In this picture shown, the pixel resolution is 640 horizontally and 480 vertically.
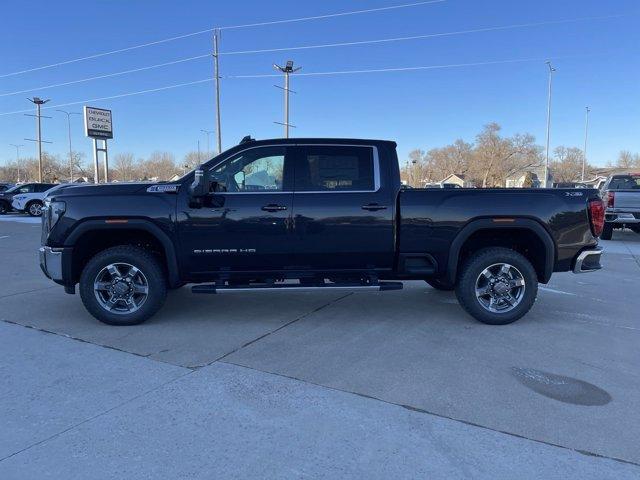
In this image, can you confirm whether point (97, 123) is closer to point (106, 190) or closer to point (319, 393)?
point (106, 190)

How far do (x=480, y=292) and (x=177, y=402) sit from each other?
11.5ft

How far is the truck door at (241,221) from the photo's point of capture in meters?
5.31

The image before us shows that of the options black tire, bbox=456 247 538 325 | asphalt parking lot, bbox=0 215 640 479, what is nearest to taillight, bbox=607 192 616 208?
asphalt parking lot, bbox=0 215 640 479

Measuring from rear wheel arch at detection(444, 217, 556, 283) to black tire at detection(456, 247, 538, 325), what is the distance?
0.18 metres

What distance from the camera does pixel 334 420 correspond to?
11.2ft

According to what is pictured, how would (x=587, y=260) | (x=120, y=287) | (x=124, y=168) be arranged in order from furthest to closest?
(x=124, y=168) → (x=587, y=260) → (x=120, y=287)

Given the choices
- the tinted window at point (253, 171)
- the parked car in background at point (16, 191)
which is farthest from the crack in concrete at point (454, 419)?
the parked car in background at point (16, 191)

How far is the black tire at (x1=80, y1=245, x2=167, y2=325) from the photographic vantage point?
534cm

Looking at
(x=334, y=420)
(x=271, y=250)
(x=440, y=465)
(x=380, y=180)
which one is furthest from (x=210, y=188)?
(x=440, y=465)

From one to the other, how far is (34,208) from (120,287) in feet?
78.1

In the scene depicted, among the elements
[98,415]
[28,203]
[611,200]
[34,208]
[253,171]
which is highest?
[253,171]

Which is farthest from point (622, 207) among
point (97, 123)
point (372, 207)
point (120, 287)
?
point (97, 123)

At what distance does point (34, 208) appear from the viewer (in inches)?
1007

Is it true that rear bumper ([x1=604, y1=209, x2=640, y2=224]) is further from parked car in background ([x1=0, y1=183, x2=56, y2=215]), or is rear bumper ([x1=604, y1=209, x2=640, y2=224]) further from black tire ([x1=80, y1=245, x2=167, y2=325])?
parked car in background ([x1=0, y1=183, x2=56, y2=215])
